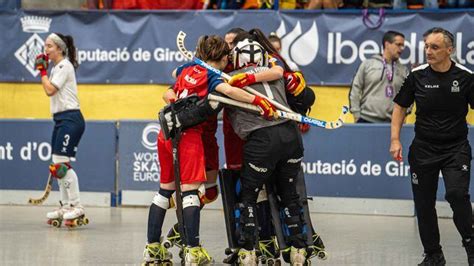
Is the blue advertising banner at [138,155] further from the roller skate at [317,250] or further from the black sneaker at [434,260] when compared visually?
the black sneaker at [434,260]

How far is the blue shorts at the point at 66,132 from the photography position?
12.9 metres

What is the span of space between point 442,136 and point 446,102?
295 millimetres

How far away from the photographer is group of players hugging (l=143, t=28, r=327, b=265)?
9.62m

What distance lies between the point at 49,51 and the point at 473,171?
17.5 ft

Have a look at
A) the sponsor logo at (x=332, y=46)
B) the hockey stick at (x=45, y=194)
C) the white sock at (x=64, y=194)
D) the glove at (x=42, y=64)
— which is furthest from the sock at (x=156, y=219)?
the sponsor logo at (x=332, y=46)

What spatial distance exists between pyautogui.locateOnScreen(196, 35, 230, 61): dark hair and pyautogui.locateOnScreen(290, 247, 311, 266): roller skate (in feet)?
5.74

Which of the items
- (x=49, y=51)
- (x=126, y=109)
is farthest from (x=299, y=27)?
(x=49, y=51)

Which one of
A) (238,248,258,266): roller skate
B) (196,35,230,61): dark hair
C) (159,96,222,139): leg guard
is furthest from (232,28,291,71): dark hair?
(238,248,258,266): roller skate

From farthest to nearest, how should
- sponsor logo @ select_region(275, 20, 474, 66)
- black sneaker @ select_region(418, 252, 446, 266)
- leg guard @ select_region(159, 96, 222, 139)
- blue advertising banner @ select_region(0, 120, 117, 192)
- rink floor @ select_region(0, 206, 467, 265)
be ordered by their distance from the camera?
sponsor logo @ select_region(275, 20, 474, 66) → blue advertising banner @ select_region(0, 120, 117, 192) → rink floor @ select_region(0, 206, 467, 265) → black sneaker @ select_region(418, 252, 446, 266) → leg guard @ select_region(159, 96, 222, 139)

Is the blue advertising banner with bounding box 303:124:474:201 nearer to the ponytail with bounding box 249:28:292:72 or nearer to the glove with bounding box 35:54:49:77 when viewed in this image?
the glove with bounding box 35:54:49:77

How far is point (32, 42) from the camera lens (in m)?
17.5

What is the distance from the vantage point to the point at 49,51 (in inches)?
515

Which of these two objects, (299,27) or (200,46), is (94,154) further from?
(200,46)

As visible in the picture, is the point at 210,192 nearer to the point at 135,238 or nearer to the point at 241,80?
the point at 241,80
